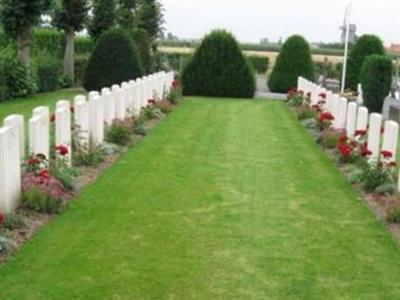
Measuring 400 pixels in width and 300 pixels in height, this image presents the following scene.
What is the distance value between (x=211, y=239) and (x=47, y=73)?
59.9 feet

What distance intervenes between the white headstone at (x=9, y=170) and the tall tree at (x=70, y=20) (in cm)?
1979

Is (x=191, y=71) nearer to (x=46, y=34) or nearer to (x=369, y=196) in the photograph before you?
(x=46, y=34)

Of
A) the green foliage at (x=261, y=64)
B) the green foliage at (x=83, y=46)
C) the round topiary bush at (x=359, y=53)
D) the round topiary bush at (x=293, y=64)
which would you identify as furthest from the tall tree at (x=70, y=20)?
the green foliage at (x=261, y=64)

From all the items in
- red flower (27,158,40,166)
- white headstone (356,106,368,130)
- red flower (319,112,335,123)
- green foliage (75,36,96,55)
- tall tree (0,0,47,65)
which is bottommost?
red flower (319,112,335,123)

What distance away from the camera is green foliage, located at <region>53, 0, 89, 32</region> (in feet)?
84.9

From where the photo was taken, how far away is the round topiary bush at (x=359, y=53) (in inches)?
1016

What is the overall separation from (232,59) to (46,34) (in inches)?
394

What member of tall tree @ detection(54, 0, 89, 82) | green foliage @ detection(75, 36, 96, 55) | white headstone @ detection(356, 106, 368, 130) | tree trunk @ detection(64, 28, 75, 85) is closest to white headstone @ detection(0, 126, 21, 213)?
white headstone @ detection(356, 106, 368, 130)

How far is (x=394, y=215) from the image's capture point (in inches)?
272

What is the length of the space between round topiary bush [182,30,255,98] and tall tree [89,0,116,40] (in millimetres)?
5017

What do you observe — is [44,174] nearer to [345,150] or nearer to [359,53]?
[345,150]

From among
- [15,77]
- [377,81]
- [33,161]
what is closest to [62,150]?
[33,161]

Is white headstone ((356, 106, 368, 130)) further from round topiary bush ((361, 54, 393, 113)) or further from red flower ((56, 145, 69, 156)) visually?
round topiary bush ((361, 54, 393, 113))

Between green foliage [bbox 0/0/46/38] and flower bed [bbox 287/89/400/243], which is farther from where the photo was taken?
green foliage [bbox 0/0/46/38]
